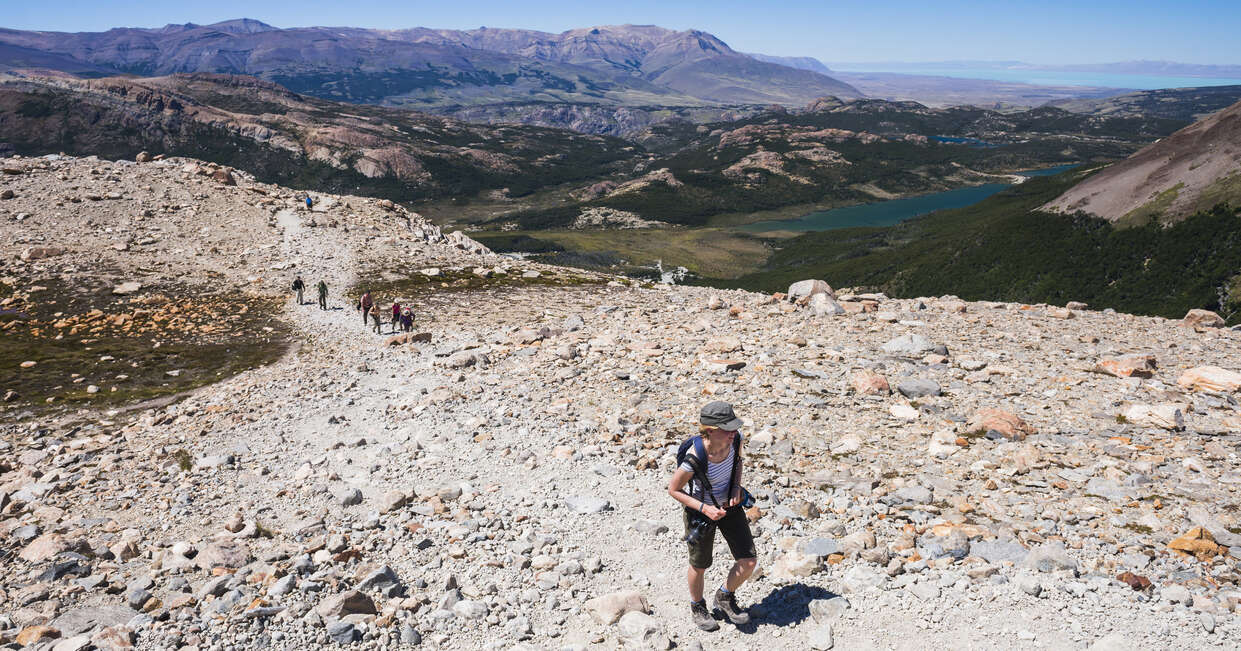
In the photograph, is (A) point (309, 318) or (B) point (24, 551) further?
(A) point (309, 318)

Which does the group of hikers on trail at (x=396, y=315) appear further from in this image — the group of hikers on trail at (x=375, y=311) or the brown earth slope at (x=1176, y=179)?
the brown earth slope at (x=1176, y=179)

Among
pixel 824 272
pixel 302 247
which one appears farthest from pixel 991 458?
pixel 824 272

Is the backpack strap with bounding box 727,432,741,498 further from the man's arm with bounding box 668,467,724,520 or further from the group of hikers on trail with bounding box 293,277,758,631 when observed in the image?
the man's arm with bounding box 668,467,724,520

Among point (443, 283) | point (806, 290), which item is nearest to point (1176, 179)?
point (806, 290)

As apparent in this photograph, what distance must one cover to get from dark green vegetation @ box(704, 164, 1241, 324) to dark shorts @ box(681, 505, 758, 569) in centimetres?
9851

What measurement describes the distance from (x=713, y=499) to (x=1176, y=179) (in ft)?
513

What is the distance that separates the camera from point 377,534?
40.5 feet

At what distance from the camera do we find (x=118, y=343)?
1236 inches

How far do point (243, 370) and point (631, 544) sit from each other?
74.8 feet

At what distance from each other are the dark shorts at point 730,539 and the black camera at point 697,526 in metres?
0.05

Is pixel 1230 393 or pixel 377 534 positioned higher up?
pixel 1230 393

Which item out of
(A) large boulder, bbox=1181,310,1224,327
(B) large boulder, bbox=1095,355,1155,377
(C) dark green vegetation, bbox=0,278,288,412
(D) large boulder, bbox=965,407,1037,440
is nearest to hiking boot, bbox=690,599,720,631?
(D) large boulder, bbox=965,407,1037,440

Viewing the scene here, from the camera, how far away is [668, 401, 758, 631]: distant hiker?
8773 millimetres

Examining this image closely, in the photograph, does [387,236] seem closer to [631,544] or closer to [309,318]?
[309,318]
